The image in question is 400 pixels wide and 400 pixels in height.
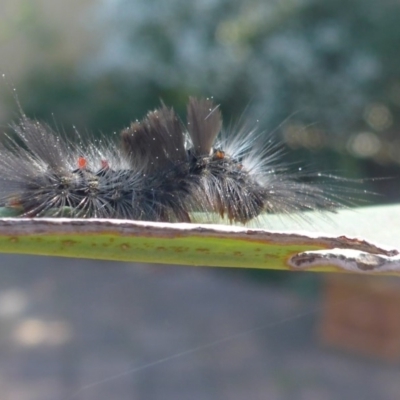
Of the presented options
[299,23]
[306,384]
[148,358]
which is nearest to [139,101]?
[299,23]

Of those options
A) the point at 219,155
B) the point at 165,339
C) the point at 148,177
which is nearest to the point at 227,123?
the point at 165,339

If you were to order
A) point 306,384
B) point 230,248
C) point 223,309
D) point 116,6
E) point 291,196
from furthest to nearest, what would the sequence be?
point 116,6
point 223,309
point 306,384
point 291,196
point 230,248

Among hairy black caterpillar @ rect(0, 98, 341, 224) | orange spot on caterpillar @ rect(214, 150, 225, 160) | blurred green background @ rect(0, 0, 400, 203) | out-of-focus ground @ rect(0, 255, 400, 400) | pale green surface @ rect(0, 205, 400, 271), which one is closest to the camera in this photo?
pale green surface @ rect(0, 205, 400, 271)

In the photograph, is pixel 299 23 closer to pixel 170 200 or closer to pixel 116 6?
pixel 116 6

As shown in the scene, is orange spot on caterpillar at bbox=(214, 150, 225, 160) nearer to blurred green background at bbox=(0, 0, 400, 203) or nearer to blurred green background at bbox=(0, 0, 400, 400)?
blurred green background at bbox=(0, 0, 400, 400)

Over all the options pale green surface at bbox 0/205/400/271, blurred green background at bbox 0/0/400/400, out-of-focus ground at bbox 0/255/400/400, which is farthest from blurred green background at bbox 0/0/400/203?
pale green surface at bbox 0/205/400/271

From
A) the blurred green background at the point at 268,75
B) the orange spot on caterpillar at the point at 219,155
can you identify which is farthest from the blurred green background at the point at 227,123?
the orange spot on caterpillar at the point at 219,155
